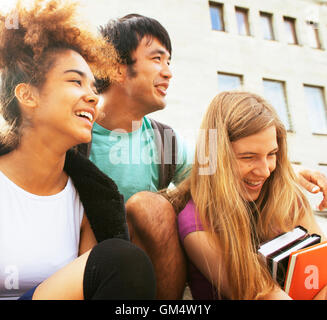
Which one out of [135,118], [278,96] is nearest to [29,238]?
[135,118]

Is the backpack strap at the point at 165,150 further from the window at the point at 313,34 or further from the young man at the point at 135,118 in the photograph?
the window at the point at 313,34

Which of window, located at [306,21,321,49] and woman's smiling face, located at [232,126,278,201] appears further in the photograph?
window, located at [306,21,321,49]

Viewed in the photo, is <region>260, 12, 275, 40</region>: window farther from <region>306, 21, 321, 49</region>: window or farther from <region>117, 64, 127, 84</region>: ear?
<region>117, 64, 127, 84</region>: ear

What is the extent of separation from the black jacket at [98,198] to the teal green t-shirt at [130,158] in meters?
0.10

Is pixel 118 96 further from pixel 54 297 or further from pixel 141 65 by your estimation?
pixel 54 297

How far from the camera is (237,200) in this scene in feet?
2.36

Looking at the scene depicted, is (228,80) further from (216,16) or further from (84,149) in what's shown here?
(84,149)

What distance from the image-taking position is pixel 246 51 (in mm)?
1009

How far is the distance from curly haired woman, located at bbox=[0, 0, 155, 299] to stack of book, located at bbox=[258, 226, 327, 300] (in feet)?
1.00

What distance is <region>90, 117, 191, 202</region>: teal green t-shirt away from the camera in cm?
80

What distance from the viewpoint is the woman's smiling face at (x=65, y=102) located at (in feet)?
2.06

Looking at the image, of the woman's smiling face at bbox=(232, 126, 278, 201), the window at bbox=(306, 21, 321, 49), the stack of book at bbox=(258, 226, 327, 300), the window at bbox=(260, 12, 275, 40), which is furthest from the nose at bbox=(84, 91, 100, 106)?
the window at bbox=(306, 21, 321, 49)

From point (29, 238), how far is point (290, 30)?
3.18 feet

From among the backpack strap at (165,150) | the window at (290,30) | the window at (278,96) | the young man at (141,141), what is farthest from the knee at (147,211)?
the window at (290,30)
